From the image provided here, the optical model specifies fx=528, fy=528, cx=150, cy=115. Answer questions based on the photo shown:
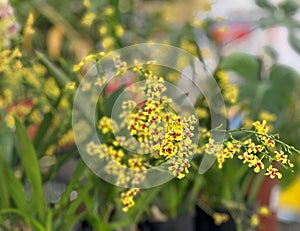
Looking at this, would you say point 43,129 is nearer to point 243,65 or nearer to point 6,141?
point 6,141

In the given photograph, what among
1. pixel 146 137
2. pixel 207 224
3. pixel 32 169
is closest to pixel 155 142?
pixel 146 137

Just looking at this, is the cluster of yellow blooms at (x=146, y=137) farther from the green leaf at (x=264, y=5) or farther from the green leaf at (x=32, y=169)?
the green leaf at (x=264, y=5)

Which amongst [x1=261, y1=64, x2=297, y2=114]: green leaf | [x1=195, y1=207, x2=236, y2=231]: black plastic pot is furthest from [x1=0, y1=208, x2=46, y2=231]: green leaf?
[x1=261, y1=64, x2=297, y2=114]: green leaf

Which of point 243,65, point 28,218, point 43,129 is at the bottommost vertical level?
point 28,218

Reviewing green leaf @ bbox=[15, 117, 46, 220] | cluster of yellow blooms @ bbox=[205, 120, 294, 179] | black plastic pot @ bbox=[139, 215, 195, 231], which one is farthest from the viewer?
black plastic pot @ bbox=[139, 215, 195, 231]

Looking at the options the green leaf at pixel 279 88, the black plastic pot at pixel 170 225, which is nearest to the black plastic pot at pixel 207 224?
the black plastic pot at pixel 170 225

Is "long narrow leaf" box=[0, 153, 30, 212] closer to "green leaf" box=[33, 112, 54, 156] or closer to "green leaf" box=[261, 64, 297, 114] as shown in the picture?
"green leaf" box=[33, 112, 54, 156]

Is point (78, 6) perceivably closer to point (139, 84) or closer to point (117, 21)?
point (117, 21)
